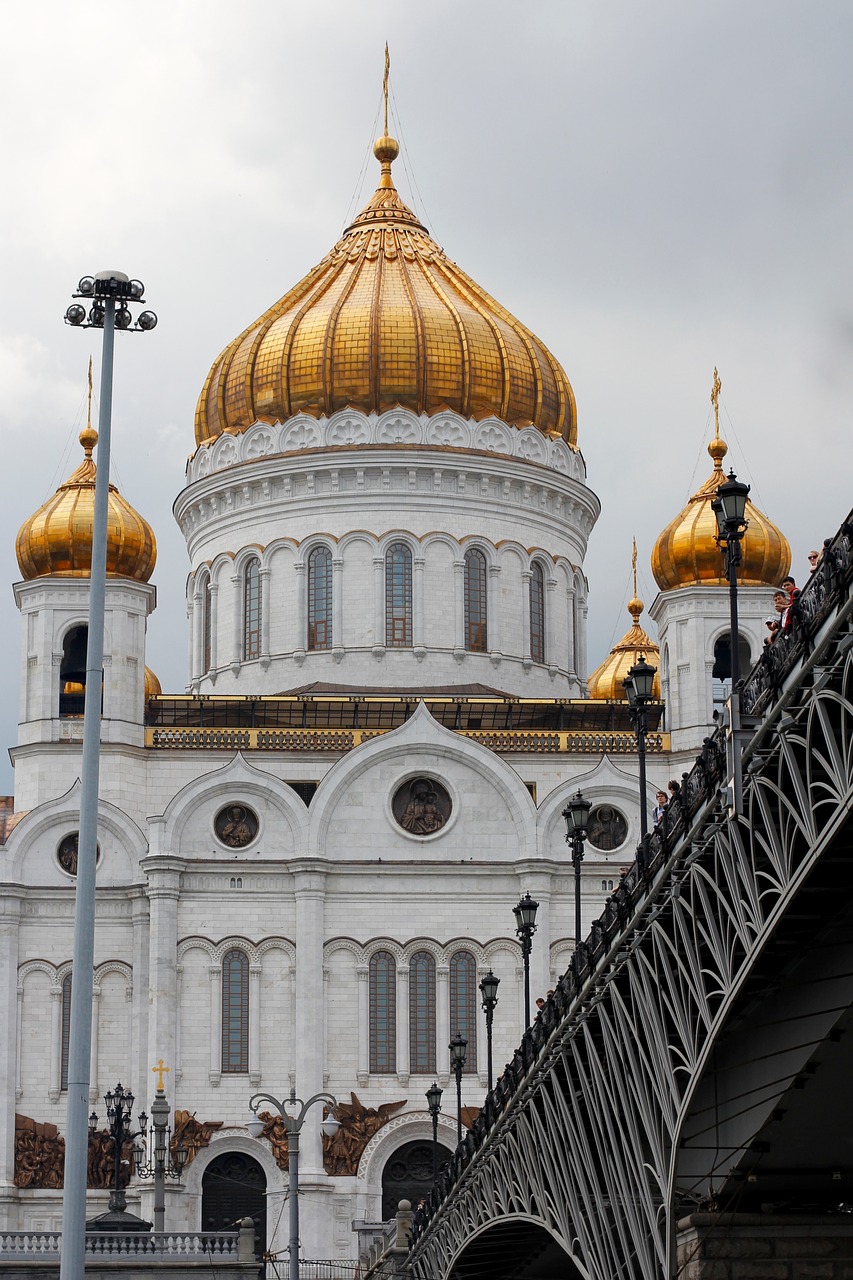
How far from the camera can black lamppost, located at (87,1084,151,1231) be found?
46625 millimetres

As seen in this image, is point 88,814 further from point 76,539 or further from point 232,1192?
point 76,539

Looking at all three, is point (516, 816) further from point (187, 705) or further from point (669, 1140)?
point (669, 1140)

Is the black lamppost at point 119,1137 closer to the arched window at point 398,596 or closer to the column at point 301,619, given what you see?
the column at point 301,619

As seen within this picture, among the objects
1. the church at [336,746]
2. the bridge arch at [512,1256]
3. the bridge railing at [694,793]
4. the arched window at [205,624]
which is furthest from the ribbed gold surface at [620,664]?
the bridge railing at [694,793]

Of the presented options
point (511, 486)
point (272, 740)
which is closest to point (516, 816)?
point (272, 740)

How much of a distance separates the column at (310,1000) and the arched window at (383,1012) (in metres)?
1.20

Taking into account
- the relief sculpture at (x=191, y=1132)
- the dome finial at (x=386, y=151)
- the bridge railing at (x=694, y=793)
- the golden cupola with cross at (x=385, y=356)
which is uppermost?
the dome finial at (x=386, y=151)

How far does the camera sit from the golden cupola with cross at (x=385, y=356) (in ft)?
205

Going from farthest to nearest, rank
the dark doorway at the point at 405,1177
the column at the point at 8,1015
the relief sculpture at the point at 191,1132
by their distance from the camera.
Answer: the dark doorway at the point at 405,1177
the relief sculpture at the point at 191,1132
the column at the point at 8,1015

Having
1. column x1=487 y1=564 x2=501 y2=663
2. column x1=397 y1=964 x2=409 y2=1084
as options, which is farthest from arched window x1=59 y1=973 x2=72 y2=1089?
column x1=487 y1=564 x2=501 y2=663

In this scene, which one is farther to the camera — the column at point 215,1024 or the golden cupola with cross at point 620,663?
the golden cupola with cross at point 620,663

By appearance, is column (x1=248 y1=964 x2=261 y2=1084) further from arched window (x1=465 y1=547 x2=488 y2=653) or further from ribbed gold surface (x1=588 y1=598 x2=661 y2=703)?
ribbed gold surface (x1=588 y1=598 x2=661 y2=703)

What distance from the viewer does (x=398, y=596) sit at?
61.6 m

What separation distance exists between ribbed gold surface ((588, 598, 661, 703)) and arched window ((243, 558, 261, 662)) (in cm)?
1214
